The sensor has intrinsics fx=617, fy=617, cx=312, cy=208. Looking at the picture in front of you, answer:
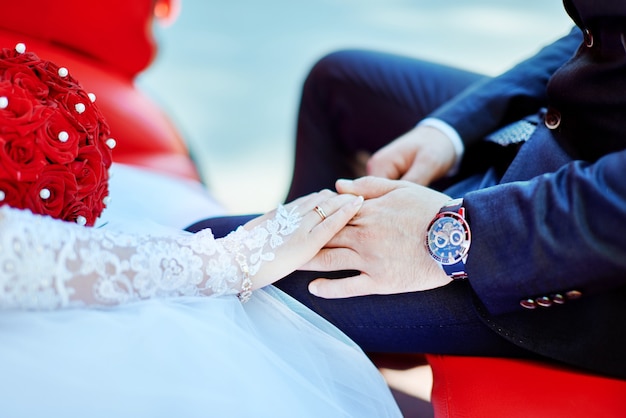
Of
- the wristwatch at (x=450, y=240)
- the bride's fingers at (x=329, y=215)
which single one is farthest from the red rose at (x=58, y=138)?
the wristwatch at (x=450, y=240)

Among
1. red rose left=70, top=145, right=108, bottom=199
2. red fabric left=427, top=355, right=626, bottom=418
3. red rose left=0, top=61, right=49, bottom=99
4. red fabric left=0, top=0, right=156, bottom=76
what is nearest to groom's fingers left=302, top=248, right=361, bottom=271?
red fabric left=427, top=355, right=626, bottom=418

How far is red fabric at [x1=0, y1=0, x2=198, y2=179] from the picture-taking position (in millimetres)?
1601

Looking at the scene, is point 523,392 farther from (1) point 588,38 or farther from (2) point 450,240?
(1) point 588,38

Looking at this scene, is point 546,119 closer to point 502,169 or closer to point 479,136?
point 502,169

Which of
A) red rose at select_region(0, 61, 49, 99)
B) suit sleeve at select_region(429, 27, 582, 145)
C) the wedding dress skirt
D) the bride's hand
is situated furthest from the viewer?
suit sleeve at select_region(429, 27, 582, 145)

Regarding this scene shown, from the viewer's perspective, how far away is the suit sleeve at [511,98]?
3.94 feet

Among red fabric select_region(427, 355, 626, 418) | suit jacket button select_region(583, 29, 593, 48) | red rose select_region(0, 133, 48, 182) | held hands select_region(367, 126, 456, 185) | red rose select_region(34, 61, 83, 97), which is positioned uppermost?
red rose select_region(34, 61, 83, 97)

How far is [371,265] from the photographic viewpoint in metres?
0.87

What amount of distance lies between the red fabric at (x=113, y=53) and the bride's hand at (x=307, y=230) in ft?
2.67

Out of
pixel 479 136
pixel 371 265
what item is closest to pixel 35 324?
pixel 371 265

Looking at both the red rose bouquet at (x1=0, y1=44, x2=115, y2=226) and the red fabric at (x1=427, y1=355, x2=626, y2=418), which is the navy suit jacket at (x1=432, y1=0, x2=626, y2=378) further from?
the red rose bouquet at (x1=0, y1=44, x2=115, y2=226)

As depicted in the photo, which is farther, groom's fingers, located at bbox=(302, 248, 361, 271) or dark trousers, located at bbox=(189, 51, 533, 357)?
dark trousers, located at bbox=(189, 51, 533, 357)

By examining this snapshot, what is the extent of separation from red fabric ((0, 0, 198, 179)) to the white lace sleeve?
33.9 inches

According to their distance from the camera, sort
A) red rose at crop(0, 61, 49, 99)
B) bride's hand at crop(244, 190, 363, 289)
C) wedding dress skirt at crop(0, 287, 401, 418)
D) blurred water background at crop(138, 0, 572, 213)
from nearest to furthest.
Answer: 1. wedding dress skirt at crop(0, 287, 401, 418)
2. red rose at crop(0, 61, 49, 99)
3. bride's hand at crop(244, 190, 363, 289)
4. blurred water background at crop(138, 0, 572, 213)
